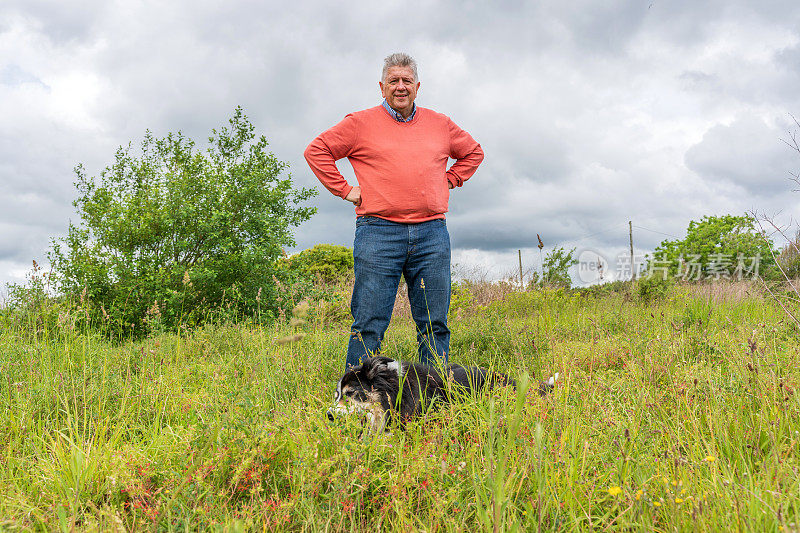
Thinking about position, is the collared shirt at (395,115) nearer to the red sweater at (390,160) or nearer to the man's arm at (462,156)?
the red sweater at (390,160)

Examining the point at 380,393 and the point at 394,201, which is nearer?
the point at 380,393

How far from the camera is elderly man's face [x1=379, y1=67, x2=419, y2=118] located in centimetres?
378

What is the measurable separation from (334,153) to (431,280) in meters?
1.34

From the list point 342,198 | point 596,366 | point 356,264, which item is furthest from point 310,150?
point 596,366

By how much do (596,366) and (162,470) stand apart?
3.72 m

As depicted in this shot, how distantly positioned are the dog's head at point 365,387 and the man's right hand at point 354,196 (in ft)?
5.07

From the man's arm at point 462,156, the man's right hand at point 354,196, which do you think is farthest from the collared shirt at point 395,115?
the man's right hand at point 354,196

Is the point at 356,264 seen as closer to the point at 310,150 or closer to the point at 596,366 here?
the point at 310,150

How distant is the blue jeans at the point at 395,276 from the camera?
366 centimetres

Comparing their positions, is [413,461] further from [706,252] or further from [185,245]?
[706,252]

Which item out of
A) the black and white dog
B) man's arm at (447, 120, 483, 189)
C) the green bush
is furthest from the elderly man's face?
the green bush

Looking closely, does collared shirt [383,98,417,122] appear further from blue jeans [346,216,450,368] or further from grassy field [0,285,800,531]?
grassy field [0,285,800,531]

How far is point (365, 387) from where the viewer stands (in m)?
2.63

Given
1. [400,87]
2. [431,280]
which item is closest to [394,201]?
[431,280]
